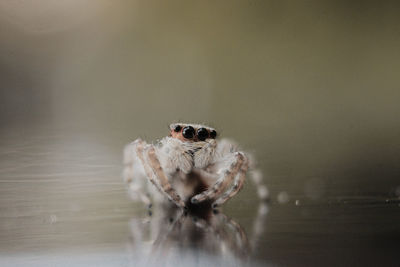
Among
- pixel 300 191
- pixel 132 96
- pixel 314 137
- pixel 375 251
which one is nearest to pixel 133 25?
pixel 132 96

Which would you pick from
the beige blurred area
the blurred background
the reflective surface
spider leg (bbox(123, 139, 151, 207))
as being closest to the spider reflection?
the reflective surface

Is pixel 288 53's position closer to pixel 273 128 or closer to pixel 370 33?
pixel 370 33

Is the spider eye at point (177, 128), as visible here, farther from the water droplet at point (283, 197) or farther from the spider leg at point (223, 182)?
the water droplet at point (283, 197)

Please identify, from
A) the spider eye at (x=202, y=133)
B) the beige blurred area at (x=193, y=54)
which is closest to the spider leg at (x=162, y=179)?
the spider eye at (x=202, y=133)

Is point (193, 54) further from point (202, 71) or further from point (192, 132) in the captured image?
point (192, 132)

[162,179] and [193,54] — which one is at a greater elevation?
[193,54]

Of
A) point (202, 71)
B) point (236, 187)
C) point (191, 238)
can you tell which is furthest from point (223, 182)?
point (202, 71)

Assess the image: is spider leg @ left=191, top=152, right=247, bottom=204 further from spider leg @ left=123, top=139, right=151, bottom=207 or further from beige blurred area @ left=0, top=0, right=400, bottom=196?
beige blurred area @ left=0, top=0, right=400, bottom=196
